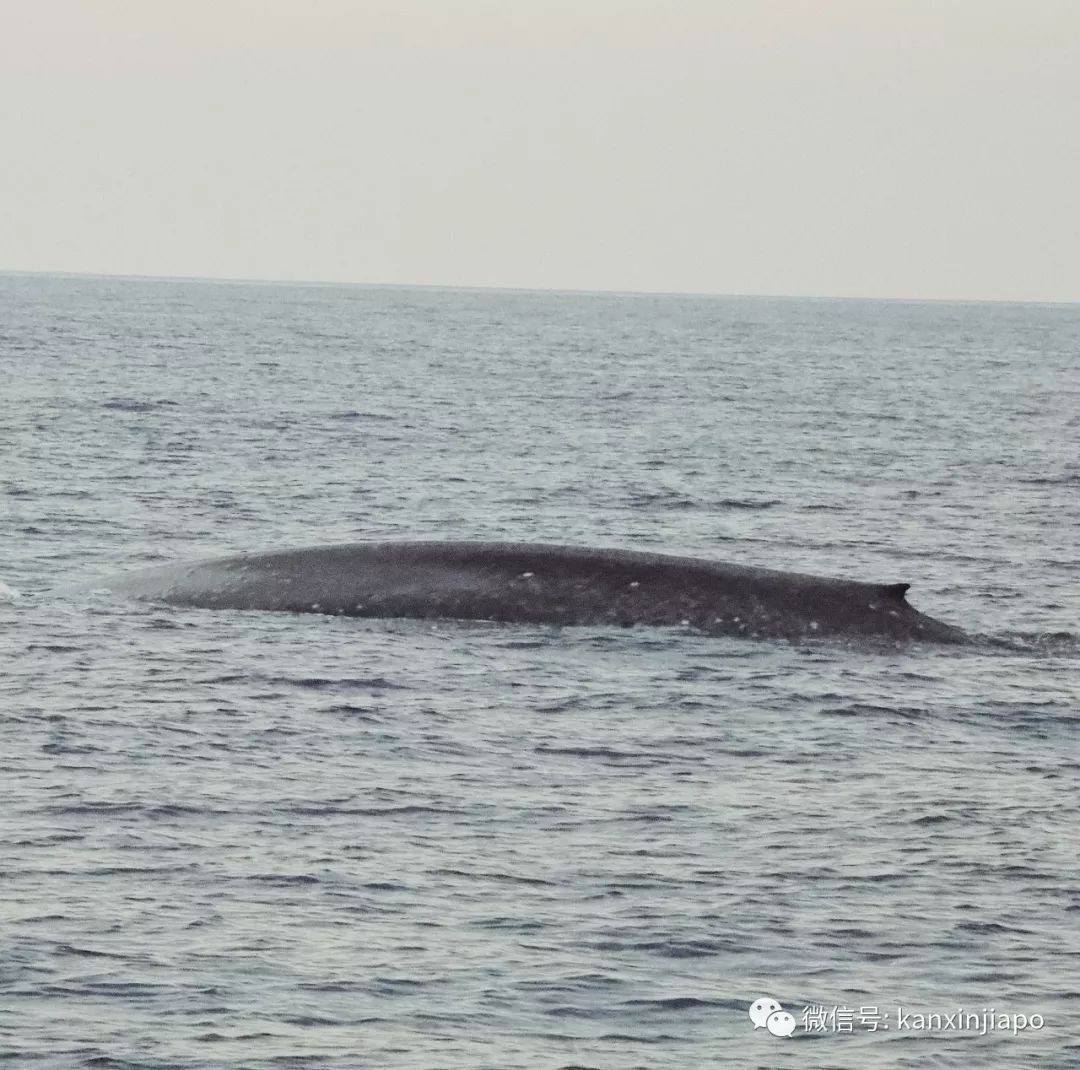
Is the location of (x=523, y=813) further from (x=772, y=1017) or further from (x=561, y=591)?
(x=561, y=591)

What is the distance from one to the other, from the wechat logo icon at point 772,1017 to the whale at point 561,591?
33.8ft

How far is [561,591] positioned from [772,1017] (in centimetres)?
1147

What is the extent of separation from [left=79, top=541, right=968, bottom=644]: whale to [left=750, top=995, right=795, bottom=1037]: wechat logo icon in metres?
10.3

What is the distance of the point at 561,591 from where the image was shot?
2358 centimetres

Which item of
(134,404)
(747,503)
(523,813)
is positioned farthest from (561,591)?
(134,404)

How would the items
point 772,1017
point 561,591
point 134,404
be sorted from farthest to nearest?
point 134,404, point 561,591, point 772,1017

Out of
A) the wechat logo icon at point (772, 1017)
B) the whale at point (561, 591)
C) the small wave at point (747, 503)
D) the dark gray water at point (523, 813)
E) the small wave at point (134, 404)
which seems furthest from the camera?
the small wave at point (134, 404)

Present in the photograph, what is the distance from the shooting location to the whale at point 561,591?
2312 centimetres

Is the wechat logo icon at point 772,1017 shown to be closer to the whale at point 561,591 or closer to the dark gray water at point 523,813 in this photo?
the dark gray water at point 523,813

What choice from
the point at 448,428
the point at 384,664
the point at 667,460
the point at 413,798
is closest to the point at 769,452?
the point at 667,460

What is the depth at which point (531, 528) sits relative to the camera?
36.0 m

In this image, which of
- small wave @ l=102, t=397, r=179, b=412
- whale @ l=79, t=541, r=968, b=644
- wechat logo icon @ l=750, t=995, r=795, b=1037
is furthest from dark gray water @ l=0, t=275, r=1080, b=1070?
small wave @ l=102, t=397, r=179, b=412

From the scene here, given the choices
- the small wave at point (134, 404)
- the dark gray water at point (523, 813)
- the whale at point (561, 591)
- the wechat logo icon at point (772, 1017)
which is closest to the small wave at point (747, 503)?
the dark gray water at point (523, 813)

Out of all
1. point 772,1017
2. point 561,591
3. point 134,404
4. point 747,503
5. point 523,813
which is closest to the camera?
point 772,1017
